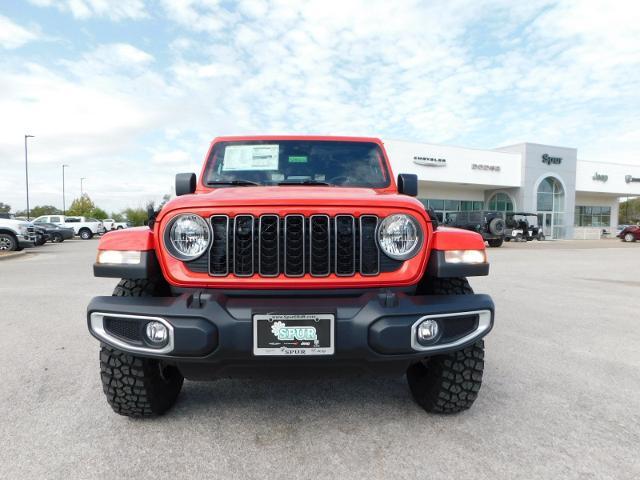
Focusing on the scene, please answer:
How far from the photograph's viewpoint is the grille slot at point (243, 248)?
2.22m

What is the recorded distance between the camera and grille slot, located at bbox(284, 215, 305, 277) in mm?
2225

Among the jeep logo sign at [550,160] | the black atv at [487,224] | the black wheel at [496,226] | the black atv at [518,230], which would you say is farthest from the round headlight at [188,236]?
the jeep logo sign at [550,160]

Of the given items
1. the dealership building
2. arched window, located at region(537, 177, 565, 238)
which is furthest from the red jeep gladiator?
arched window, located at region(537, 177, 565, 238)

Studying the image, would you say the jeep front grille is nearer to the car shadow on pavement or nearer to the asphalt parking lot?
the car shadow on pavement

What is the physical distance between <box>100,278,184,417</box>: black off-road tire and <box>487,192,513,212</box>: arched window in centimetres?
3656

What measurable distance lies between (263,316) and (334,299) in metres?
0.37

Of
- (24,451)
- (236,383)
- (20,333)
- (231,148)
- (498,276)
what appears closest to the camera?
(24,451)

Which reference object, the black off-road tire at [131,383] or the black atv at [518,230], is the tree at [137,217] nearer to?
the black atv at [518,230]

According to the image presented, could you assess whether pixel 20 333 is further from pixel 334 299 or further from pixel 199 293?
pixel 334 299

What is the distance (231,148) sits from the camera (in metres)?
3.44

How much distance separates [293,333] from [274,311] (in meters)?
0.14

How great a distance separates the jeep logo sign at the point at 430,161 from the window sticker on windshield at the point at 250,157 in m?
28.3

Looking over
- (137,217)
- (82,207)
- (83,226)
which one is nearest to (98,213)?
(82,207)

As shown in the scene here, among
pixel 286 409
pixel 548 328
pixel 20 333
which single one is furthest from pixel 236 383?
pixel 548 328
